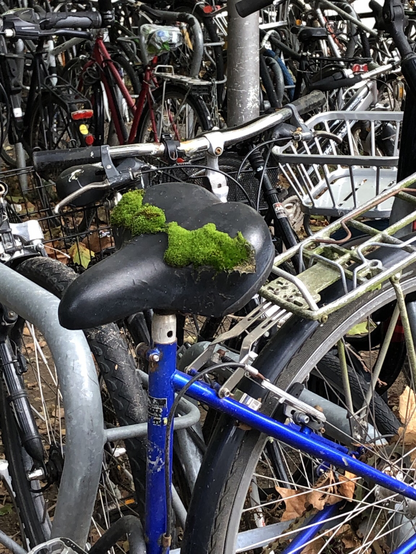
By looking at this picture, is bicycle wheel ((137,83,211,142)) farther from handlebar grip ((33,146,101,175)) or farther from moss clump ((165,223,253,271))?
moss clump ((165,223,253,271))

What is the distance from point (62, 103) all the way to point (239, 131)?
3007 mm

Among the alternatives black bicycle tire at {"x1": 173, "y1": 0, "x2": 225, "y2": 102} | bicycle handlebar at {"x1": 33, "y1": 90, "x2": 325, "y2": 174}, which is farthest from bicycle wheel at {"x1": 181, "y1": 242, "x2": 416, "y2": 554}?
black bicycle tire at {"x1": 173, "y1": 0, "x2": 225, "y2": 102}

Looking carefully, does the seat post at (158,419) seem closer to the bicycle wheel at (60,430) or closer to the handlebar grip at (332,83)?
the bicycle wheel at (60,430)

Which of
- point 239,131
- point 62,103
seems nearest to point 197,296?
point 239,131

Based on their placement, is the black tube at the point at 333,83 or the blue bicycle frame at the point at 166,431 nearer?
the blue bicycle frame at the point at 166,431

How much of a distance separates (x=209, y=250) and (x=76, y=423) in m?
0.50

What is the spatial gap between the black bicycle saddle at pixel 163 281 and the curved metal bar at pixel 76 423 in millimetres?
246

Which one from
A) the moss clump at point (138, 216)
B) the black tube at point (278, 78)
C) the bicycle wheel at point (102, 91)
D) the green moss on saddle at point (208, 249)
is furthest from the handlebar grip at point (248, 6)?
the black tube at point (278, 78)

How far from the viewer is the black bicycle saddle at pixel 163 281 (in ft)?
3.94

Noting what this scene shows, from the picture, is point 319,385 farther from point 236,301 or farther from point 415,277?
point 236,301

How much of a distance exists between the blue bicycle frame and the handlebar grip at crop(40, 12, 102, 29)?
3.41 meters

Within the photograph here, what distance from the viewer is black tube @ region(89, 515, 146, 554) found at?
1.50 meters

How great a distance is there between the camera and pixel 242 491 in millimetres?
1533

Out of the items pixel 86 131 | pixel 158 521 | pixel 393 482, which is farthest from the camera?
pixel 86 131
